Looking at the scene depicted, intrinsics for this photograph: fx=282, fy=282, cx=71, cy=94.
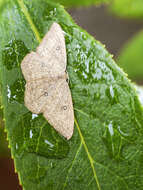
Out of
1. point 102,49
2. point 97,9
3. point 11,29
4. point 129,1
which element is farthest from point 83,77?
point 97,9

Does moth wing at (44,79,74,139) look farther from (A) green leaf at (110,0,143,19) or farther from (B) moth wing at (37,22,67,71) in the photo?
(A) green leaf at (110,0,143,19)

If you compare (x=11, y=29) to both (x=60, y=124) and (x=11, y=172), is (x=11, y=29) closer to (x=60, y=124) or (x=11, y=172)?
(x=60, y=124)

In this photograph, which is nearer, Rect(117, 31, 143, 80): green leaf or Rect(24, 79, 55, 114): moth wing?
Rect(24, 79, 55, 114): moth wing

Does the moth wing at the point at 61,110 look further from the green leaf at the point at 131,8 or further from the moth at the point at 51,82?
the green leaf at the point at 131,8

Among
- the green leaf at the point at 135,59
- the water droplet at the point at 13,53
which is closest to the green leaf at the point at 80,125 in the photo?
the water droplet at the point at 13,53

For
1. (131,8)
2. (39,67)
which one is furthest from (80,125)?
(131,8)

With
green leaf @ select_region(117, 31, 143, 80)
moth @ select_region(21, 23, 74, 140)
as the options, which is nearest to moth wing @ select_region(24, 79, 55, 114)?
moth @ select_region(21, 23, 74, 140)
